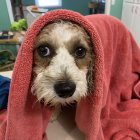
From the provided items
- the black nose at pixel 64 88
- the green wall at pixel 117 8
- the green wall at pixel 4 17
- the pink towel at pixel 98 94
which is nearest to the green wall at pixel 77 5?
the green wall at pixel 117 8

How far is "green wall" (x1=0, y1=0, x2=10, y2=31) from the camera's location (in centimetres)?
189

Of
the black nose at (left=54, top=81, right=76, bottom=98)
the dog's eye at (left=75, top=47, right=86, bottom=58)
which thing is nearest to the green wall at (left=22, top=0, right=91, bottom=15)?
the dog's eye at (left=75, top=47, right=86, bottom=58)

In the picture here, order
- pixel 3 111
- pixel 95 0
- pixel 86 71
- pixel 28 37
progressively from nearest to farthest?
pixel 28 37, pixel 86 71, pixel 3 111, pixel 95 0

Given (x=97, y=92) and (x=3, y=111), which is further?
(x=3, y=111)

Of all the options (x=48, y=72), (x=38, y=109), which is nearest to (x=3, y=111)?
(x=38, y=109)

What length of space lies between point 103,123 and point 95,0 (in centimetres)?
287

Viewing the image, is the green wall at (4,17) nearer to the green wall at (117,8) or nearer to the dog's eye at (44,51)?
the green wall at (117,8)

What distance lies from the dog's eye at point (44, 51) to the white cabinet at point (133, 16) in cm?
132

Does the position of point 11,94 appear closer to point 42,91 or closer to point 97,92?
point 42,91

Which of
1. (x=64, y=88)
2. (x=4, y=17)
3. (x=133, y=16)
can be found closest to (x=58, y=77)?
(x=64, y=88)

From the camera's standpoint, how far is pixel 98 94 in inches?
21.2

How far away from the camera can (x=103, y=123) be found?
66cm

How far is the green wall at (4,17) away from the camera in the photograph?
6.19ft

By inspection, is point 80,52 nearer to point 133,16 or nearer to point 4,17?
point 133,16
